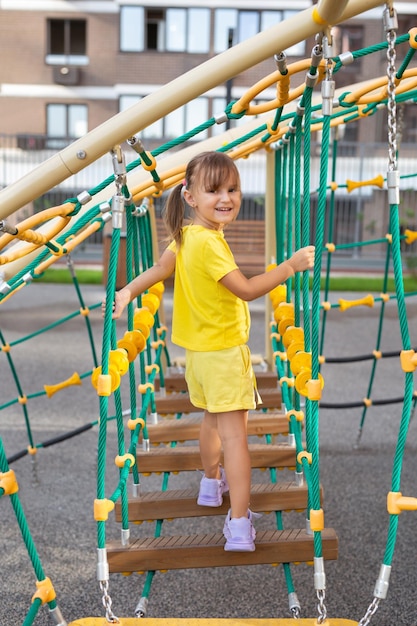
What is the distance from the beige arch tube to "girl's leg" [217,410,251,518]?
27.8 inches

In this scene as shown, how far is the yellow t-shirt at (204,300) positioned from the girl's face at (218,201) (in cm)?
4

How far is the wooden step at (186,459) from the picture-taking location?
2121 mm

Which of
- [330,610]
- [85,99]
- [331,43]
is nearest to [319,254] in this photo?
[331,43]

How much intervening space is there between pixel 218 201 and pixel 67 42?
1760 cm

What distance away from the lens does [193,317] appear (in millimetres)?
1878

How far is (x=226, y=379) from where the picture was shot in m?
1.85

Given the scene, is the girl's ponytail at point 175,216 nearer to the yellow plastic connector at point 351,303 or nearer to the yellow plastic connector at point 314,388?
the yellow plastic connector at point 314,388

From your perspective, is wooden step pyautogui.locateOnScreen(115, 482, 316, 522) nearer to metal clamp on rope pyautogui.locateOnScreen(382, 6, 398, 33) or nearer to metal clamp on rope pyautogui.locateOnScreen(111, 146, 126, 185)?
metal clamp on rope pyautogui.locateOnScreen(111, 146, 126, 185)

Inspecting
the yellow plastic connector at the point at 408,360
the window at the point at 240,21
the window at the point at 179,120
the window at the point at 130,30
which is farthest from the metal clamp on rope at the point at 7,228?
the window at the point at 130,30

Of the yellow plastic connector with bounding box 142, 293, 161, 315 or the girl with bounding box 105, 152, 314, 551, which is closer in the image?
the girl with bounding box 105, 152, 314, 551

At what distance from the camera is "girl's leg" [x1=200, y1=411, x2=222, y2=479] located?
1.98 meters

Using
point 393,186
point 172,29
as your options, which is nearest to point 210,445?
point 393,186

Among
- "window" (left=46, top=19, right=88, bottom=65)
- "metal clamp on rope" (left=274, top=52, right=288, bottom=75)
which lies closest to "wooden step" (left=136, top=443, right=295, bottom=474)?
"metal clamp on rope" (left=274, top=52, right=288, bottom=75)

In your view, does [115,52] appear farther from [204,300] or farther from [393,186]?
[393,186]
